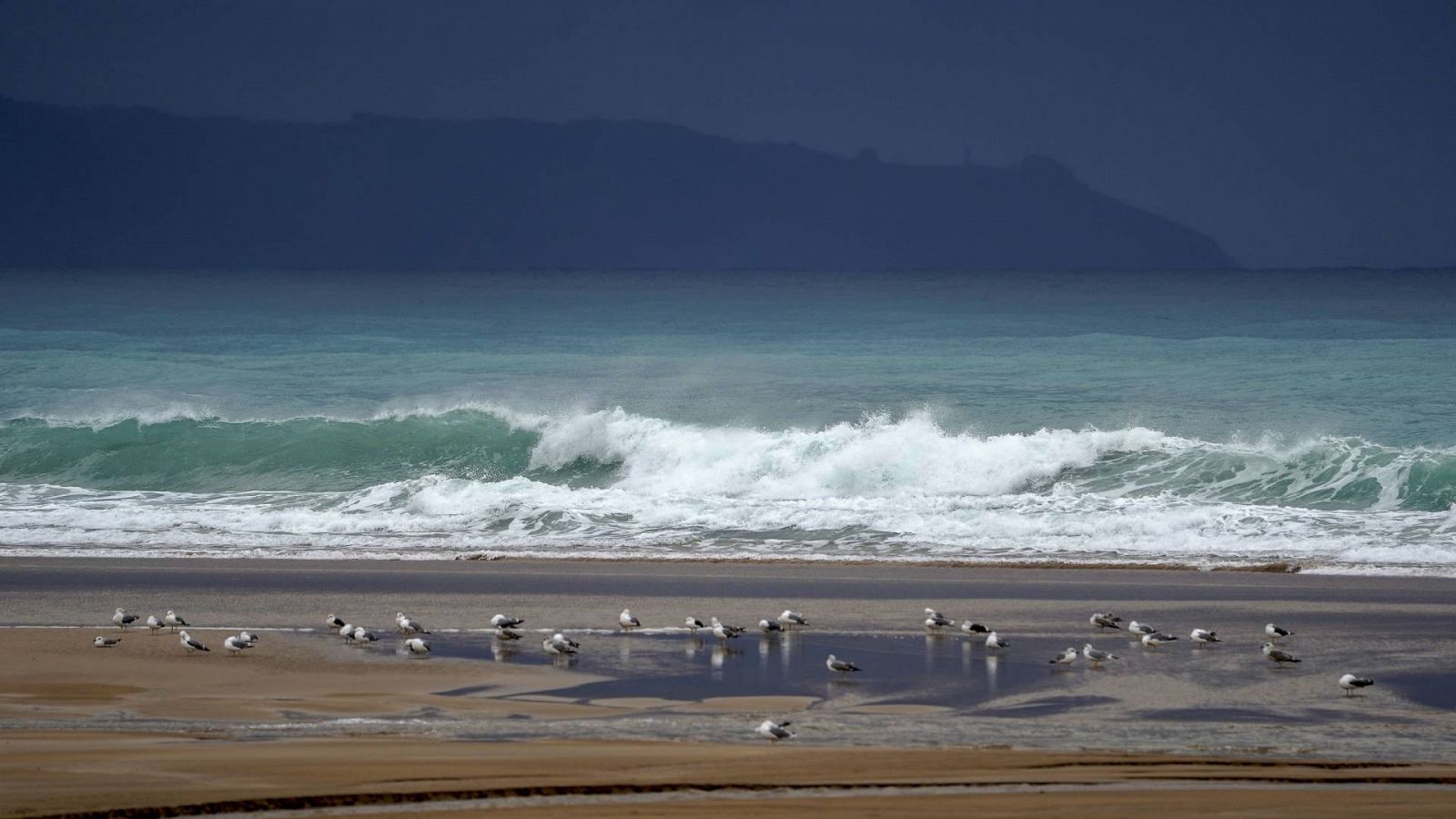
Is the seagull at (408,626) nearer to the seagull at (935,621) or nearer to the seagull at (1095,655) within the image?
the seagull at (935,621)

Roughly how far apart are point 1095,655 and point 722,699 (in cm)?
262

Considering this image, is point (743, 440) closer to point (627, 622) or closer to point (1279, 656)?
point (627, 622)

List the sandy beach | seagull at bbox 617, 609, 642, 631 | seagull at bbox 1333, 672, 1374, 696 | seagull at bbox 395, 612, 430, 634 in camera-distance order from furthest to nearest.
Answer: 1. seagull at bbox 617, 609, 642, 631
2. seagull at bbox 395, 612, 430, 634
3. seagull at bbox 1333, 672, 1374, 696
4. the sandy beach

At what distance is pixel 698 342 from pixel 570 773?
35.9 m

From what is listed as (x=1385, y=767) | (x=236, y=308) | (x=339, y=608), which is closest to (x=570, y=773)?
(x=1385, y=767)

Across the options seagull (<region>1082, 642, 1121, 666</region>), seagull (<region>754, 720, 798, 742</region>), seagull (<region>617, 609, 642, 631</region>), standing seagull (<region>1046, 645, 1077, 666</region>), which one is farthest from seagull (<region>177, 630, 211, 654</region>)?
seagull (<region>1082, 642, 1121, 666</region>)

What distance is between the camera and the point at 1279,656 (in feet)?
32.8

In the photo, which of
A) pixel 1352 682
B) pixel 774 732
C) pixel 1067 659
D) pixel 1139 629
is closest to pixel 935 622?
pixel 1067 659

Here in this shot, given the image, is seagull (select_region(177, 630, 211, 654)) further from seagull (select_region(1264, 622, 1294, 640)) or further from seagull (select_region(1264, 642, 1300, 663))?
seagull (select_region(1264, 622, 1294, 640))

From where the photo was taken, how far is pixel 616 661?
10.1 meters

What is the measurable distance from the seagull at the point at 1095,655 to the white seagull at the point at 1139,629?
533 mm

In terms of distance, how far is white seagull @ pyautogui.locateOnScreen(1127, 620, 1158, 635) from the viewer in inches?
420

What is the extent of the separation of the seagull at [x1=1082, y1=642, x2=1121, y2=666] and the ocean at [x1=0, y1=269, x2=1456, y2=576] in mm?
4586

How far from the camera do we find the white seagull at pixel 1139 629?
10.7 m
